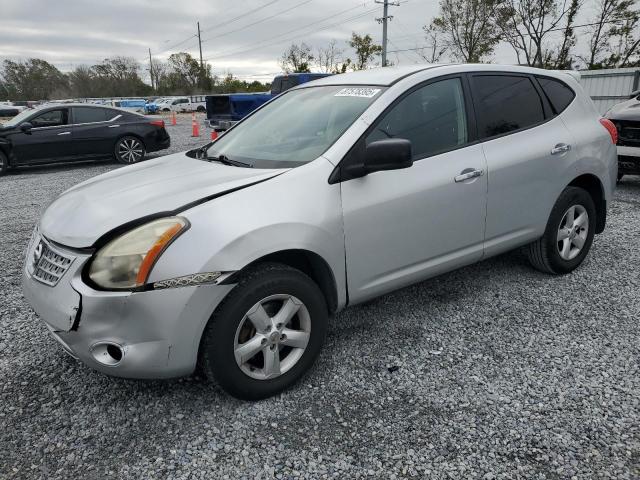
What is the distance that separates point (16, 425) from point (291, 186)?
5.79 feet

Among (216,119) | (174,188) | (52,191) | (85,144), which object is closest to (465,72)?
(174,188)

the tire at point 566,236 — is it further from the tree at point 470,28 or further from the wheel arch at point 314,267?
the tree at point 470,28

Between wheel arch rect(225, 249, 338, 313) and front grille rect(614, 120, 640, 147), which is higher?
front grille rect(614, 120, 640, 147)

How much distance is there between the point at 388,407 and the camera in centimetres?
247

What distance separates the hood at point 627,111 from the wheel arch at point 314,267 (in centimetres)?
624

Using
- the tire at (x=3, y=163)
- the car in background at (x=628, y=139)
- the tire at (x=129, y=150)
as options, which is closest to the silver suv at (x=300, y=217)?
the car in background at (x=628, y=139)

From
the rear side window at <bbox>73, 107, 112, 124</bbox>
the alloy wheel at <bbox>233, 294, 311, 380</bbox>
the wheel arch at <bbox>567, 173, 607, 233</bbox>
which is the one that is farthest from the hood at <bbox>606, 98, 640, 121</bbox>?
the rear side window at <bbox>73, 107, 112, 124</bbox>

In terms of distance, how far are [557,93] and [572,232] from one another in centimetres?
111

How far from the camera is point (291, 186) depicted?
2.48m

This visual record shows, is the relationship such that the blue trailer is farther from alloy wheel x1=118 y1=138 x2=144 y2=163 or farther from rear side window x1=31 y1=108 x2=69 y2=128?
rear side window x1=31 y1=108 x2=69 y2=128

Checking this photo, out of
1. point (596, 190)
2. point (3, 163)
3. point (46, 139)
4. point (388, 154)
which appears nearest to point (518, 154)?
point (596, 190)

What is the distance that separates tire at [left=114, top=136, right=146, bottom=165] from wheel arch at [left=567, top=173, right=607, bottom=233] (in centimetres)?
971

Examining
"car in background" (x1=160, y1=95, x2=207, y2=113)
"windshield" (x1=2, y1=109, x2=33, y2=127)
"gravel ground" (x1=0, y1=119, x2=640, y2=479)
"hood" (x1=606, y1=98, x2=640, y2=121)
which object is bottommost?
"gravel ground" (x1=0, y1=119, x2=640, y2=479)

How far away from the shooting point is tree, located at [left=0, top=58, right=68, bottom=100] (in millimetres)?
62562
